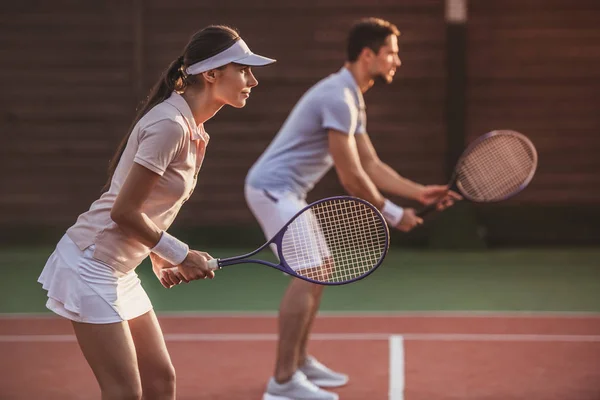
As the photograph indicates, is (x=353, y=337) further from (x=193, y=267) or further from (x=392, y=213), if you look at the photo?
(x=193, y=267)

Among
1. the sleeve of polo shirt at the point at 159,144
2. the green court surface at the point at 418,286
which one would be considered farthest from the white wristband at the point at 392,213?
the green court surface at the point at 418,286

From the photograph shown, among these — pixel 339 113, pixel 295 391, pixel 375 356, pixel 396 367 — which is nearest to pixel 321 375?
pixel 295 391

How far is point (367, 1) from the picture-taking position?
991 centimetres

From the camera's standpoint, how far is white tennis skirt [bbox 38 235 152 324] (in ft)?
10.8

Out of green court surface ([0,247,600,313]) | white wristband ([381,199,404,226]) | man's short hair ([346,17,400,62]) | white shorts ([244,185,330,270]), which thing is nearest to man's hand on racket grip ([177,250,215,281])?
white shorts ([244,185,330,270])

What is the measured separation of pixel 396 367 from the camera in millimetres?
5719

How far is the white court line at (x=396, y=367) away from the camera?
17.1ft

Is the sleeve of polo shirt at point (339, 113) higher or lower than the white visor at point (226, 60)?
lower

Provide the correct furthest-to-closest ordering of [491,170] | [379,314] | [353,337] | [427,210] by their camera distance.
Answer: [379,314]
[353,337]
[491,170]
[427,210]

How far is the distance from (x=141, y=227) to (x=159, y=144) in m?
0.25

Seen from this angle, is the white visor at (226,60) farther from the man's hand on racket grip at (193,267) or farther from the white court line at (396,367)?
the white court line at (396,367)

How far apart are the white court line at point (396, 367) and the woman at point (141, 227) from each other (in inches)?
76.0

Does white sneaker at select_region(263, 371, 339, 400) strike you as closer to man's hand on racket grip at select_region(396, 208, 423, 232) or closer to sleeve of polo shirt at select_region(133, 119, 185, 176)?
man's hand on racket grip at select_region(396, 208, 423, 232)

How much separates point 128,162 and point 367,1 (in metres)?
6.93
